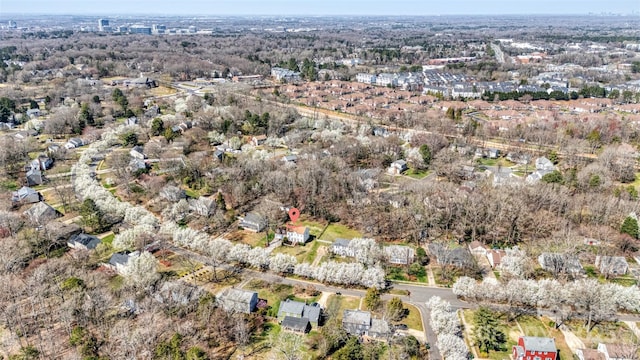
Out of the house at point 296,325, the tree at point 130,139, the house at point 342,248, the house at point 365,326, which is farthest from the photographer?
the tree at point 130,139

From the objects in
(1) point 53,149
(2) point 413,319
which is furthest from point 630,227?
(1) point 53,149

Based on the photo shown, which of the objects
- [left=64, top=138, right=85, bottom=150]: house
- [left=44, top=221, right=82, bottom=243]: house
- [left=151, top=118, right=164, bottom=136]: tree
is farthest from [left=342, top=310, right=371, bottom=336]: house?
[left=64, top=138, right=85, bottom=150]: house

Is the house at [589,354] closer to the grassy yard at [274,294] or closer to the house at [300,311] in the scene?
the house at [300,311]

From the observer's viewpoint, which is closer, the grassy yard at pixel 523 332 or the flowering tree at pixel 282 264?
the grassy yard at pixel 523 332

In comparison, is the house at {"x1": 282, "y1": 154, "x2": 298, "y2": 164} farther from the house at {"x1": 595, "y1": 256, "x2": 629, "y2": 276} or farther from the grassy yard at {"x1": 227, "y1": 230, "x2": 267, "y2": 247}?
the house at {"x1": 595, "y1": 256, "x2": 629, "y2": 276}

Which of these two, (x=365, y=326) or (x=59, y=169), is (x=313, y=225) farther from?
(x=59, y=169)

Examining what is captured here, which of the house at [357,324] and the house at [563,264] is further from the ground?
the house at [563,264]

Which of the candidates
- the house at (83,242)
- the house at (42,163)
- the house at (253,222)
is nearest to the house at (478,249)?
the house at (253,222)

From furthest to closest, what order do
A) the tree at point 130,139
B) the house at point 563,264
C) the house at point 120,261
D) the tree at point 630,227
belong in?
the tree at point 130,139, the tree at point 630,227, the house at point 120,261, the house at point 563,264
